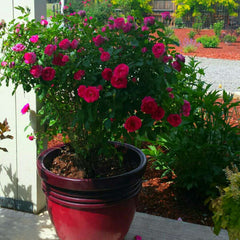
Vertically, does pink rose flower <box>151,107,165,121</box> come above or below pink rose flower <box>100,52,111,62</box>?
below

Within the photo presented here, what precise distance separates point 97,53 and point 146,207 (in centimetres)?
146

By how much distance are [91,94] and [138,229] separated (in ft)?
4.27

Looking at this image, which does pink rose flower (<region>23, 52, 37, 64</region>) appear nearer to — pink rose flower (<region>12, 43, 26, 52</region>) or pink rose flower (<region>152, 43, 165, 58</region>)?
pink rose flower (<region>12, 43, 26, 52</region>)

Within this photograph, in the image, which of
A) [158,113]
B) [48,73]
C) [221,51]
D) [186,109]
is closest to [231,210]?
→ [186,109]

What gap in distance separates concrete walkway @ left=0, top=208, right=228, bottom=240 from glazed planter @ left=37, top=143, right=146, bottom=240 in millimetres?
345

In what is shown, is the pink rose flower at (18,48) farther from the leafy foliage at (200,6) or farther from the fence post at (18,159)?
the leafy foliage at (200,6)

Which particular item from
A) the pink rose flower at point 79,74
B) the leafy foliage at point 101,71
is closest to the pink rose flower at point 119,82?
the leafy foliage at point 101,71

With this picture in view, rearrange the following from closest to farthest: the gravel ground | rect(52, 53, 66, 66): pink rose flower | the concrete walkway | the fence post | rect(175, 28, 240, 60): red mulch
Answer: rect(52, 53, 66, 66): pink rose flower
the concrete walkway
the fence post
the gravel ground
rect(175, 28, 240, 60): red mulch

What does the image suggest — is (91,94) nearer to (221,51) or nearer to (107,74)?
(107,74)

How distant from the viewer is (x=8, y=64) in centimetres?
228

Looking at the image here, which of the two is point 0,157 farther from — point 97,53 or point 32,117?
point 97,53

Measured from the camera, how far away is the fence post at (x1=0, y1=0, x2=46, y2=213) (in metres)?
2.72

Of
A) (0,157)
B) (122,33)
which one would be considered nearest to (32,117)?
(0,157)

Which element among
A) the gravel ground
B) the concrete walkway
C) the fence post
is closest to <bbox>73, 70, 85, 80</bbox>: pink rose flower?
the fence post
